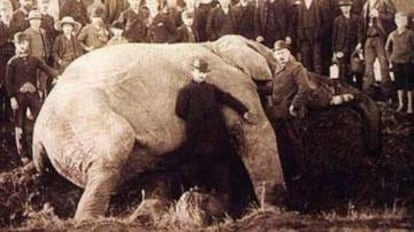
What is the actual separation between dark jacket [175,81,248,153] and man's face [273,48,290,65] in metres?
0.48

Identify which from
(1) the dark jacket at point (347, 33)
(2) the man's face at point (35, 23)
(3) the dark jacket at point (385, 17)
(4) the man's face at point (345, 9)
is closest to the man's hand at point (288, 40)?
(1) the dark jacket at point (347, 33)

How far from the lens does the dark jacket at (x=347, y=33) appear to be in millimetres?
8938

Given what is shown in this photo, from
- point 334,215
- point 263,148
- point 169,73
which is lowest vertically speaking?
point 334,215

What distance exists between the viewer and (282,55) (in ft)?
29.1

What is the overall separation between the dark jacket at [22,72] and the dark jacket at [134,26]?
0.67m

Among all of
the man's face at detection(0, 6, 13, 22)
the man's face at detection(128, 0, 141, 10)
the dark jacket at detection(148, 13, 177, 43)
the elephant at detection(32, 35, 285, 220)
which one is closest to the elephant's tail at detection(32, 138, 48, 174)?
the elephant at detection(32, 35, 285, 220)

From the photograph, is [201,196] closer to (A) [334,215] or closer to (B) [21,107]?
(A) [334,215]

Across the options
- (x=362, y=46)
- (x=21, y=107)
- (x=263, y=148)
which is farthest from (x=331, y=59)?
(x=21, y=107)

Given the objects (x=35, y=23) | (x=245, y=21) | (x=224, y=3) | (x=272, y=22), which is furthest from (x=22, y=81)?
(x=272, y=22)

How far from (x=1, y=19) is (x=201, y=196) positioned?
2.17 m

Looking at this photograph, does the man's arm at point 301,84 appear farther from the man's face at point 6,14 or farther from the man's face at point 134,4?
the man's face at point 6,14

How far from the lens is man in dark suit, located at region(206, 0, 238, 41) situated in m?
8.94

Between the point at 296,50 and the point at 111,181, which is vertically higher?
the point at 296,50

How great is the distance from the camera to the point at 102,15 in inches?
350
